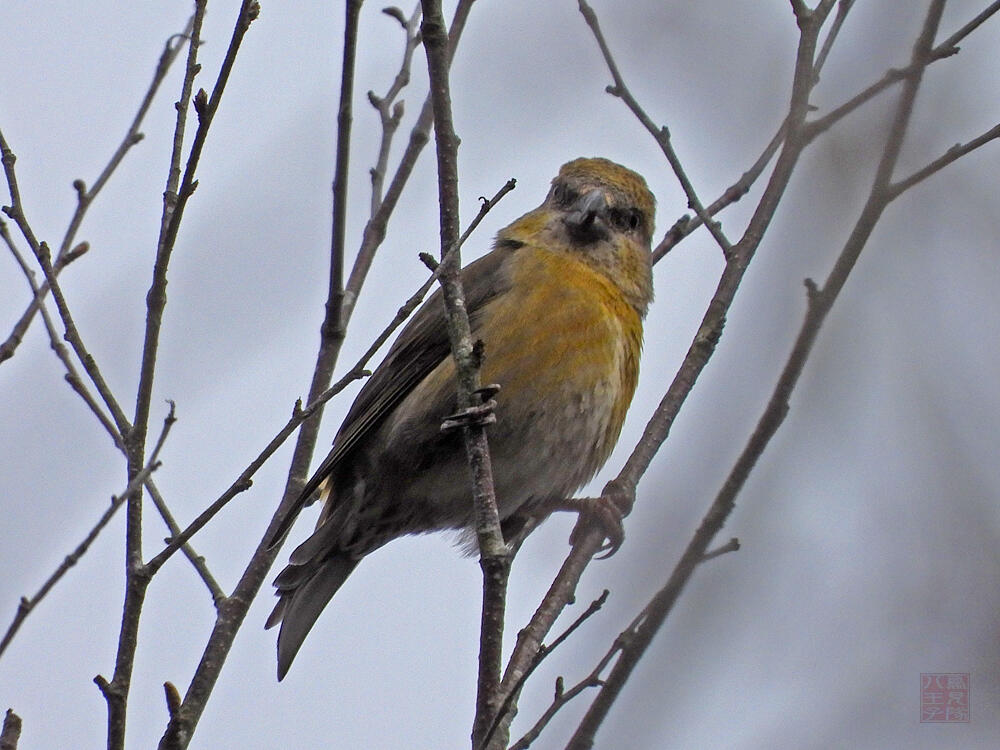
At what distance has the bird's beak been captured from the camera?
543 cm

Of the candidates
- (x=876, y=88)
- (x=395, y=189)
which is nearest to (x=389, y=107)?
(x=395, y=189)

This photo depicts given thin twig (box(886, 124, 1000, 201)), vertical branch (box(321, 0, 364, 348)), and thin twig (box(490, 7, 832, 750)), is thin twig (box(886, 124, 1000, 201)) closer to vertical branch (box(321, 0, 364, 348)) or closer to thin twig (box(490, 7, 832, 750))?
thin twig (box(490, 7, 832, 750))

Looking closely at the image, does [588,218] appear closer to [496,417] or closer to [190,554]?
[496,417]

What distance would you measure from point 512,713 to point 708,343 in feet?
4.79

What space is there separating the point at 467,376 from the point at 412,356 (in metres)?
2.02

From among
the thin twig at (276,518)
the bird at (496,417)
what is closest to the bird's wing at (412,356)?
the bird at (496,417)

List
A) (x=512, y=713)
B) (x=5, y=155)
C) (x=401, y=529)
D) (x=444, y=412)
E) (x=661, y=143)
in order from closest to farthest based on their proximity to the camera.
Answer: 1. (x=512, y=713)
2. (x=5, y=155)
3. (x=661, y=143)
4. (x=444, y=412)
5. (x=401, y=529)

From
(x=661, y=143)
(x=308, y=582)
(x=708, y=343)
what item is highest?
(x=661, y=143)

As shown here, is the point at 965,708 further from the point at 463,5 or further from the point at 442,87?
the point at 463,5

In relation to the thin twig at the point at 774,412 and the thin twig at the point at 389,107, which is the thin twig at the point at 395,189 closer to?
the thin twig at the point at 389,107

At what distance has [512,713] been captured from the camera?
299cm

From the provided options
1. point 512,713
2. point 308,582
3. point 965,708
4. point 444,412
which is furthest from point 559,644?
point 308,582

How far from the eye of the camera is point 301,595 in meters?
4.88

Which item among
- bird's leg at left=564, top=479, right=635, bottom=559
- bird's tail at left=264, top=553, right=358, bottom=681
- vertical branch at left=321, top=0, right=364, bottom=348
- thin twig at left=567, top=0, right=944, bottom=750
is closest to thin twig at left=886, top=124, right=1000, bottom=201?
thin twig at left=567, top=0, right=944, bottom=750
